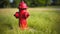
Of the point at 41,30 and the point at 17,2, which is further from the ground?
the point at 17,2

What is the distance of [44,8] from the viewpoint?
1.14 meters

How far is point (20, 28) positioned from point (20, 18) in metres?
0.05

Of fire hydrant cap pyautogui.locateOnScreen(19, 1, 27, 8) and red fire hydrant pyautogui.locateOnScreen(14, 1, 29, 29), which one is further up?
fire hydrant cap pyautogui.locateOnScreen(19, 1, 27, 8)

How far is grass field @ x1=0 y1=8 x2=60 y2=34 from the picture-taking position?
1.07 m

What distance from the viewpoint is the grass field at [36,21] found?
3.51 feet

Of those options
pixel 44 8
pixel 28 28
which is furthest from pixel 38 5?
pixel 28 28

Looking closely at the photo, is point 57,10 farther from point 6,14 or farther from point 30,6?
point 6,14

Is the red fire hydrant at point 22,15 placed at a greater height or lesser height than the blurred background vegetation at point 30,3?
lesser

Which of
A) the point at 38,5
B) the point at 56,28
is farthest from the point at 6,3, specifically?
the point at 56,28

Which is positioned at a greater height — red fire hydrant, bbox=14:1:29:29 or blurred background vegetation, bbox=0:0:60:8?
blurred background vegetation, bbox=0:0:60:8

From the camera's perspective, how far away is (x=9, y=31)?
1077 mm

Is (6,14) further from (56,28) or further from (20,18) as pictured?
(56,28)

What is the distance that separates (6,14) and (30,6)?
0.13m

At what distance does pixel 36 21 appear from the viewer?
1.12 m
